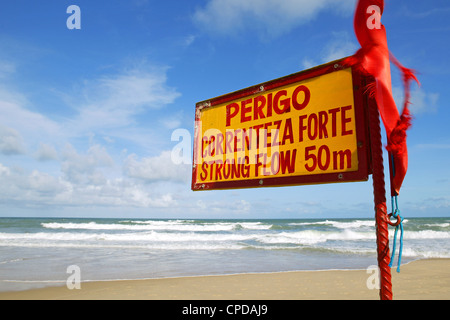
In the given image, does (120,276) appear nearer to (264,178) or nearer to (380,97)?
(264,178)

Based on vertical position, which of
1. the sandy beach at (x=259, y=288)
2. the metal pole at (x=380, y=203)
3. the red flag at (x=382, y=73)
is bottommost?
the sandy beach at (x=259, y=288)

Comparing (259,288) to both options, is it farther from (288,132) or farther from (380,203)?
(380,203)

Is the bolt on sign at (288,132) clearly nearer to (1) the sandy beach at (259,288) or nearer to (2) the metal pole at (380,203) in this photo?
(2) the metal pole at (380,203)

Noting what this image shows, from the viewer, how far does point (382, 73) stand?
1498mm

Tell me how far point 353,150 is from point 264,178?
61 cm

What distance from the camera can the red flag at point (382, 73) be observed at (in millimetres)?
1459

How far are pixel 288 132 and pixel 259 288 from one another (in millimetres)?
6601

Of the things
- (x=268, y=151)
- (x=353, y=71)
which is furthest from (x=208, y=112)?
(x=353, y=71)

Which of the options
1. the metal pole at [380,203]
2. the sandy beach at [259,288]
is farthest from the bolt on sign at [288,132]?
the sandy beach at [259,288]

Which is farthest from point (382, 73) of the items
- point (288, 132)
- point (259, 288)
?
point (259, 288)

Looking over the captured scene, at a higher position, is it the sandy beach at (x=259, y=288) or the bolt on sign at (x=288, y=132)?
the bolt on sign at (x=288, y=132)

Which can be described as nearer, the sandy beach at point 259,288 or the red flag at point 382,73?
the red flag at point 382,73

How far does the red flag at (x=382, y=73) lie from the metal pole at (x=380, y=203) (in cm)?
5
